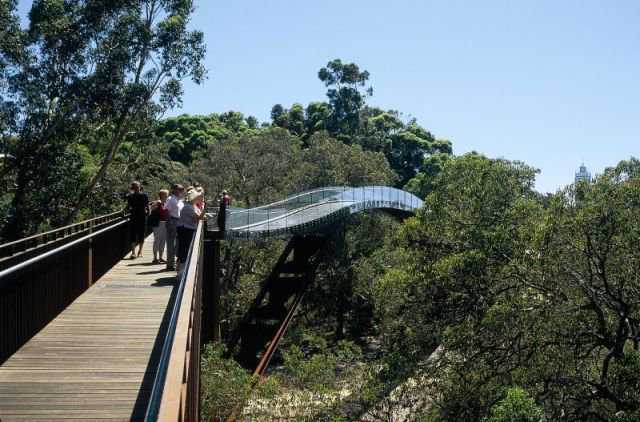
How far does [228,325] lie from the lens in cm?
3095

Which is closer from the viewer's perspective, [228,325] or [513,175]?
[513,175]

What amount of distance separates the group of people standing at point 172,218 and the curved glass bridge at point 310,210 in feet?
13.2

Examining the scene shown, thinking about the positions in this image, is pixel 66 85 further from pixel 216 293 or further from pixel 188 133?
pixel 188 133

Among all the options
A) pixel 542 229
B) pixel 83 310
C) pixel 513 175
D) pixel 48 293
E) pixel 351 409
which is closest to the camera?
pixel 48 293

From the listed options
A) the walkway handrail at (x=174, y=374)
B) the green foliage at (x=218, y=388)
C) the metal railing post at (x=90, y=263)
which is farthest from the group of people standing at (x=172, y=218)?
the walkway handrail at (x=174, y=374)

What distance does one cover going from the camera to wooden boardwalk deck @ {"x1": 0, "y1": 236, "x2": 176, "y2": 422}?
196 inches

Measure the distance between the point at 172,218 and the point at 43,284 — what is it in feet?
14.5

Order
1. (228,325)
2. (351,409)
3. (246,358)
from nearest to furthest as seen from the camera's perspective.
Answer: (351,409), (246,358), (228,325)

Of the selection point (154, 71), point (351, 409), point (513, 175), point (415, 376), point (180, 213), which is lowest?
point (351, 409)

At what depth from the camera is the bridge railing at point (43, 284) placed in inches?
241

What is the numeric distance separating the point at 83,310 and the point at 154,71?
17.1m

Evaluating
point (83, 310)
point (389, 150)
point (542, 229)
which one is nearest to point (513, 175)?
point (542, 229)

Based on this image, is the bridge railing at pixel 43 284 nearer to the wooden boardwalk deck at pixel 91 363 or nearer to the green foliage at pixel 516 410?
the wooden boardwalk deck at pixel 91 363

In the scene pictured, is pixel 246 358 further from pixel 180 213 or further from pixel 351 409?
pixel 180 213
